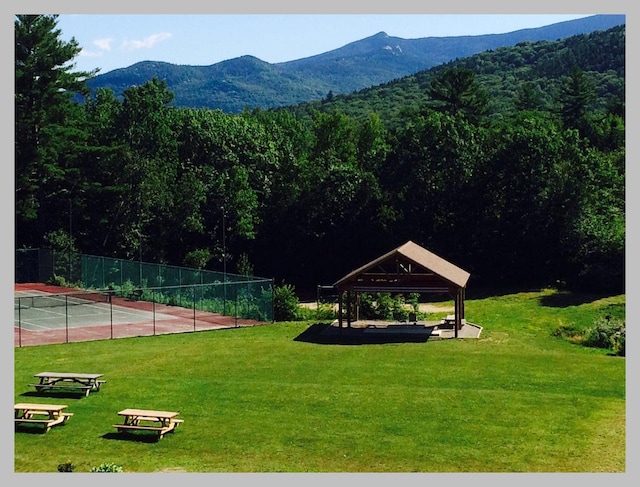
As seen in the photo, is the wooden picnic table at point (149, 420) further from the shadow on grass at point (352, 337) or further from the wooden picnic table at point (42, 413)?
the shadow on grass at point (352, 337)

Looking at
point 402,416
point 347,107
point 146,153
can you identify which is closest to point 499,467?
point 402,416

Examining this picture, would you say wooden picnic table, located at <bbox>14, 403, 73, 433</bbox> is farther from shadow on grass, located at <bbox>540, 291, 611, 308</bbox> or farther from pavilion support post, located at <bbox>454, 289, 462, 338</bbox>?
shadow on grass, located at <bbox>540, 291, 611, 308</bbox>

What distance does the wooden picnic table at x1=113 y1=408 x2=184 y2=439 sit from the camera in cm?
2106

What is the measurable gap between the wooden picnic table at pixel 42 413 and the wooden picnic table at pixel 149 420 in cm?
162

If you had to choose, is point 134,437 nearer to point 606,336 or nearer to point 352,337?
point 352,337

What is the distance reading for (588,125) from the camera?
7600cm

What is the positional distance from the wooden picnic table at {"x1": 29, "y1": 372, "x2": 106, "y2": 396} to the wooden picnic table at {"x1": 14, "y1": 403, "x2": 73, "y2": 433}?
7.98 feet

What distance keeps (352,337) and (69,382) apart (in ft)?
42.3

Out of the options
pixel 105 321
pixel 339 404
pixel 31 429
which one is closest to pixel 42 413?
pixel 31 429

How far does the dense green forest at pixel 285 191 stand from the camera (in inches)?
2077

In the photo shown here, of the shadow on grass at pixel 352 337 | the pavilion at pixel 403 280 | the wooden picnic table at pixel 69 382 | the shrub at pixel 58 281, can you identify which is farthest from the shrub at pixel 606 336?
the shrub at pixel 58 281

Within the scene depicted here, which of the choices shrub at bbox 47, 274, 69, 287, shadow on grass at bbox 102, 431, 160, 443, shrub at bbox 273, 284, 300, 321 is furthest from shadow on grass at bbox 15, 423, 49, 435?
shrub at bbox 47, 274, 69, 287

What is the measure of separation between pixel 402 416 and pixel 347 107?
4550 inches

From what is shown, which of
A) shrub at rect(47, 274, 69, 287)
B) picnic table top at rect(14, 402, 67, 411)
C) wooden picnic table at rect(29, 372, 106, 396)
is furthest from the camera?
shrub at rect(47, 274, 69, 287)
